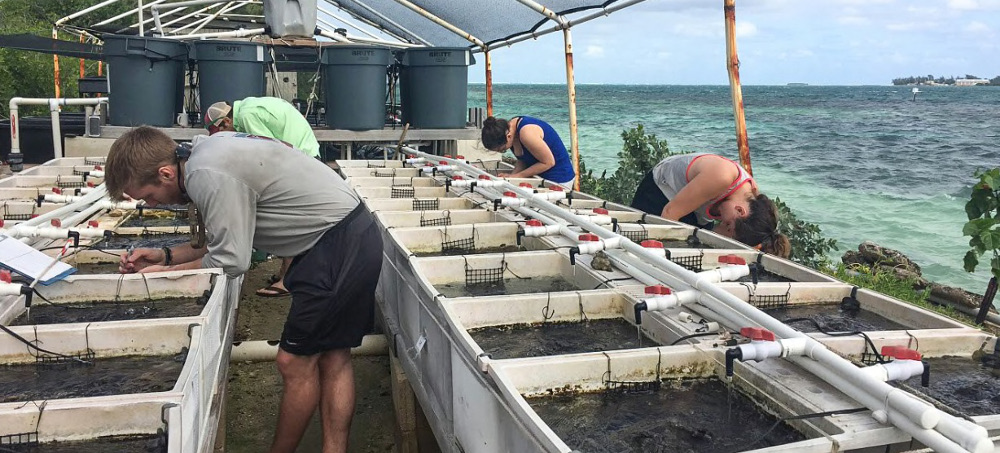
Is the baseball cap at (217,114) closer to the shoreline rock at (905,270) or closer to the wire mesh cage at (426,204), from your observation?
the wire mesh cage at (426,204)

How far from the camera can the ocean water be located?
15270 mm

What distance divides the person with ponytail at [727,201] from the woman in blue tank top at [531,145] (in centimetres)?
183

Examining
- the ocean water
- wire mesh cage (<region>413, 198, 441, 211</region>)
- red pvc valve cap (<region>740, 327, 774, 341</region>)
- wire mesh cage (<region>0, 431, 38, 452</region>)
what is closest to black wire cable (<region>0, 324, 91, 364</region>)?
wire mesh cage (<region>0, 431, 38, 452</region>)

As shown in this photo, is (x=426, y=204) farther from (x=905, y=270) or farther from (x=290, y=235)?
(x=905, y=270)

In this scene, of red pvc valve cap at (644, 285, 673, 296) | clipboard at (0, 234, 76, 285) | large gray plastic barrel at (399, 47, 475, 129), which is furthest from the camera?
large gray plastic barrel at (399, 47, 475, 129)

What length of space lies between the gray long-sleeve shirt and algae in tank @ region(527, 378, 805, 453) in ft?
4.00

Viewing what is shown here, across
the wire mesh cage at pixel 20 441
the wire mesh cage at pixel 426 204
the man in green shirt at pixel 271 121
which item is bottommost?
the wire mesh cage at pixel 20 441

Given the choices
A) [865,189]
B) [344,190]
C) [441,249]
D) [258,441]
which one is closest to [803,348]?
[344,190]

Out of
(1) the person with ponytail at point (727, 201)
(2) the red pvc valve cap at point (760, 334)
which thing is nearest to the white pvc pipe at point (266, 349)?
(1) the person with ponytail at point (727, 201)

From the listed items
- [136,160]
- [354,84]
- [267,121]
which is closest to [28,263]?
[136,160]

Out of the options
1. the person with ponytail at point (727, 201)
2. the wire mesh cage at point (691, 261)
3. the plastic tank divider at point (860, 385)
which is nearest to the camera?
the plastic tank divider at point (860, 385)

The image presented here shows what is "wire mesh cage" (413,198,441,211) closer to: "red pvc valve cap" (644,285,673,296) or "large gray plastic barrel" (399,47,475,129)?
"red pvc valve cap" (644,285,673,296)

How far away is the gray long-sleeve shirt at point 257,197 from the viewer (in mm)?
2717

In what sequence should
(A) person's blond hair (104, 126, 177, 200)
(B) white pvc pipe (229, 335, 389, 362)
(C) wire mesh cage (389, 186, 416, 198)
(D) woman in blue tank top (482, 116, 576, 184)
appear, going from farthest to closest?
(D) woman in blue tank top (482, 116, 576, 184)
(C) wire mesh cage (389, 186, 416, 198)
(B) white pvc pipe (229, 335, 389, 362)
(A) person's blond hair (104, 126, 177, 200)
